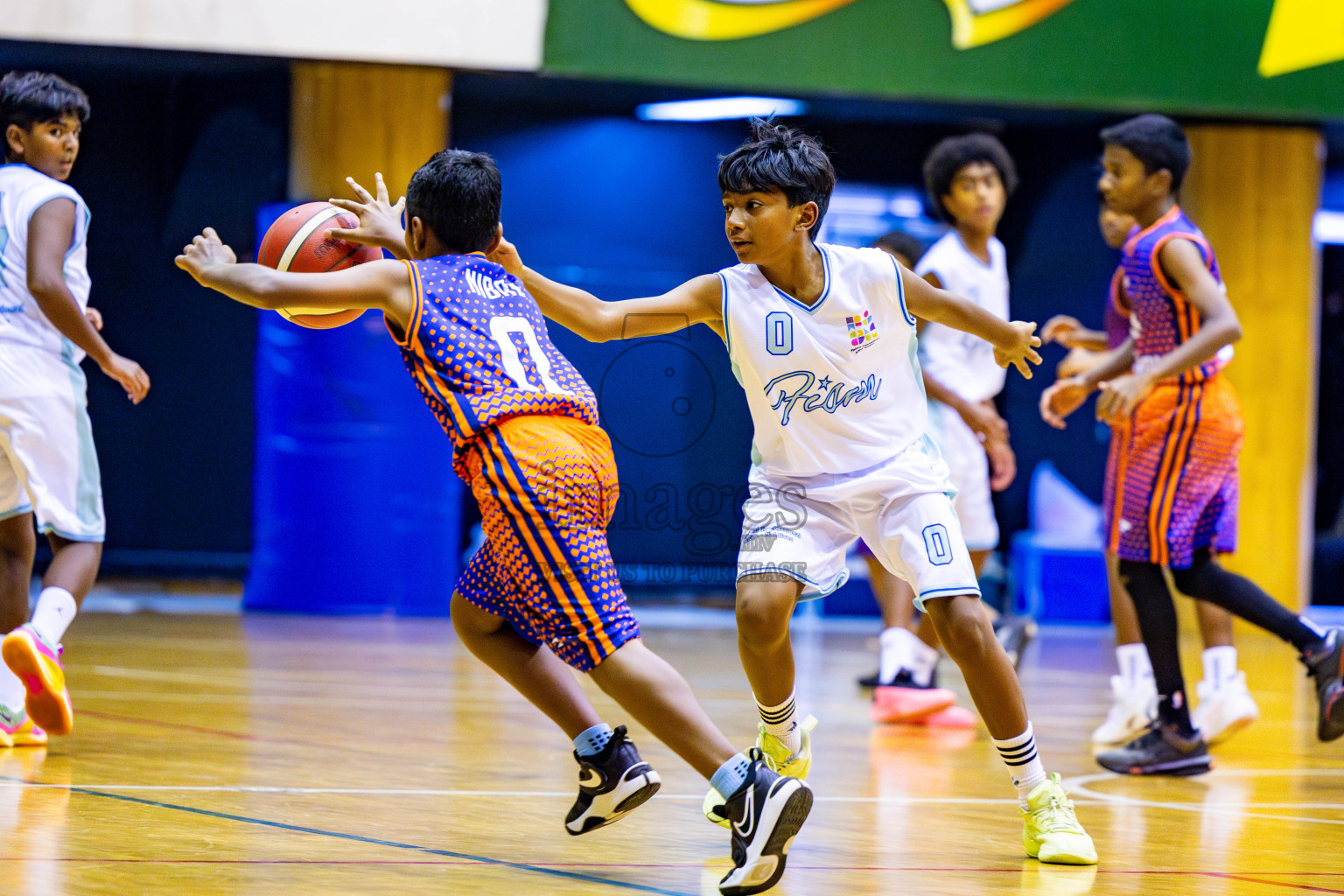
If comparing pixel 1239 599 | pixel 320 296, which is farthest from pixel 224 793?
pixel 1239 599

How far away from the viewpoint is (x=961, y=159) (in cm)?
555

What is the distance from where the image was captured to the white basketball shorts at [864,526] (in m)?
3.04

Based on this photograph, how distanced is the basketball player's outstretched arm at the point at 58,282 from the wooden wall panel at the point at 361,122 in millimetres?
4117

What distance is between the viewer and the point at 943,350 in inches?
219

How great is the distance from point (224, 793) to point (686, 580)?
660 cm

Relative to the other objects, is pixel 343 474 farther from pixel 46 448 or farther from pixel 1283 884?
pixel 1283 884

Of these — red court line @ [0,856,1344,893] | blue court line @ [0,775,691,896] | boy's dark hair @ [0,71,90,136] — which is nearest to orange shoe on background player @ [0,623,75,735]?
blue court line @ [0,775,691,896]

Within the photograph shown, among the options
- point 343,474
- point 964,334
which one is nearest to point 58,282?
point 964,334

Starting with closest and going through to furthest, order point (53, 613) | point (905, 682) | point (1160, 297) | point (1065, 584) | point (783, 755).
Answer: point (783, 755), point (53, 613), point (1160, 297), point (905, 682), point (1065, 584)

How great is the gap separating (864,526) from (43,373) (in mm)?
2348

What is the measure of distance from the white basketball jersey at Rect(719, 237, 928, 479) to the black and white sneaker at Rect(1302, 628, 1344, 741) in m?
1.73

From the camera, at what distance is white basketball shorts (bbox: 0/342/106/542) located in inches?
154

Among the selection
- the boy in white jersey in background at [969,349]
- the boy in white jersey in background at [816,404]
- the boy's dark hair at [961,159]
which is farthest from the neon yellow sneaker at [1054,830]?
the boy's dark hair at [961,159]

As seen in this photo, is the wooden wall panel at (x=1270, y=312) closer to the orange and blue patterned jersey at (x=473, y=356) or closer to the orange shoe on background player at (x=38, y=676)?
the orange and blue patterned jersey at (x=473, y=356)
